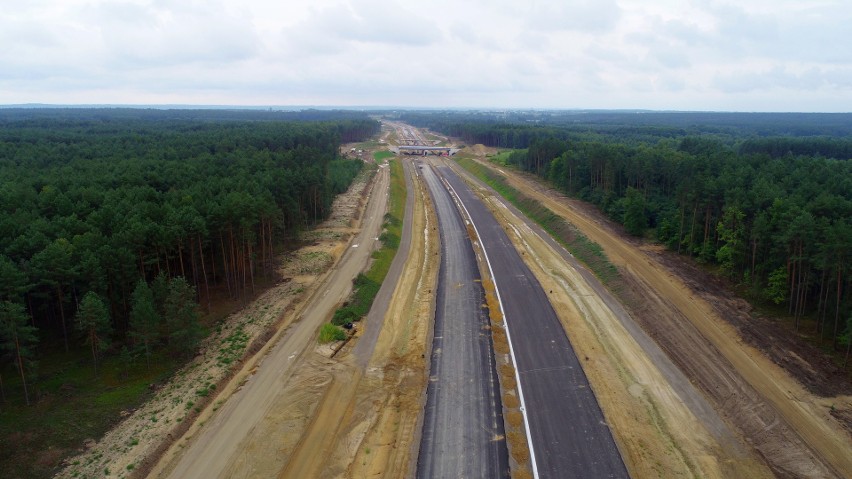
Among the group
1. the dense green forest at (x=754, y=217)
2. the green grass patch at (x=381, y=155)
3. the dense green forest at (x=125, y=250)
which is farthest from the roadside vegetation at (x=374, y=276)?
the green grass patch at (x=381, y=155)

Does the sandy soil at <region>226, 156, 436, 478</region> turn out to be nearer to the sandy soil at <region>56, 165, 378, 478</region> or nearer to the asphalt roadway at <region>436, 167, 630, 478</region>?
the sandy soil at <region>56, 165, 378, 478</region>

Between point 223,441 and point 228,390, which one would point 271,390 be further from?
point 223,441

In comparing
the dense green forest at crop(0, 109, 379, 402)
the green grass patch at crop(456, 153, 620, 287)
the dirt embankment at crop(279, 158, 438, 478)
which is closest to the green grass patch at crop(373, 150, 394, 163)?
the green grass patch at crop(456, 153, 620, 287)

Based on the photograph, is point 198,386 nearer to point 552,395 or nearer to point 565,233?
point 552,395

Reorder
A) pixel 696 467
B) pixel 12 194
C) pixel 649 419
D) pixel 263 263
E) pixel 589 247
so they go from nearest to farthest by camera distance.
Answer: pixel 696 467 → pixel 649 419 → pixel 12 194 → pixel 263 263 → pixel 589 247

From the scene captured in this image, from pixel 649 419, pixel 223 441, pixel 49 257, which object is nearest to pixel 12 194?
pixel 49 257

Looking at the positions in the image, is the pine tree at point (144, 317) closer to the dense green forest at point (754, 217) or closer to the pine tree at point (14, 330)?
the pine tree at point (14, 330)
